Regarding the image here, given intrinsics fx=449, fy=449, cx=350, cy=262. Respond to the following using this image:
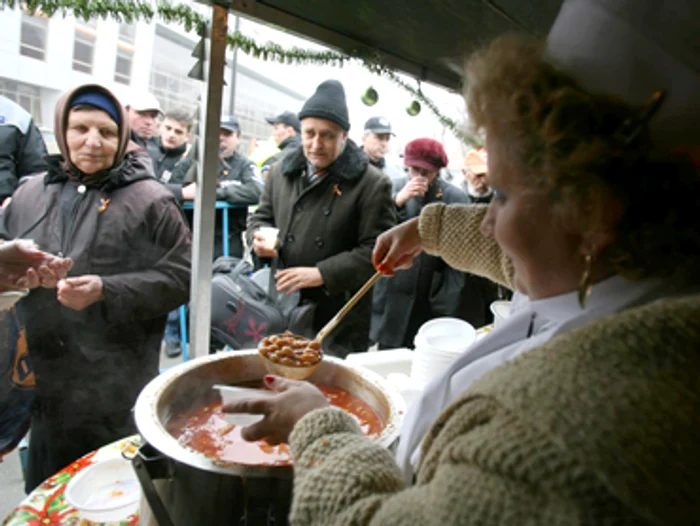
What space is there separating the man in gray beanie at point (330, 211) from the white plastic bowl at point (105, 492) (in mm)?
1230

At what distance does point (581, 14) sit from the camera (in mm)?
680

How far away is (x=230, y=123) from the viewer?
4.05 meters

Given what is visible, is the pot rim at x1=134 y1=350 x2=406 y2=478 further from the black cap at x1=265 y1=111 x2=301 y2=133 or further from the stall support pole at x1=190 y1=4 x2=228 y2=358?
the black cap at x1=265 y1=111 x2=301 y2=133

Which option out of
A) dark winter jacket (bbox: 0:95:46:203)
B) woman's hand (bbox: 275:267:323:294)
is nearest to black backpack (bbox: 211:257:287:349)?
woman's hand (bbox: 275:267:323:294)

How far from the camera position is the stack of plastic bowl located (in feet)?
5.61

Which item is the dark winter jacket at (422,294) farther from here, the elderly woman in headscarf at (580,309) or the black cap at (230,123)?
the elderly woman in headscarf at (580,309)

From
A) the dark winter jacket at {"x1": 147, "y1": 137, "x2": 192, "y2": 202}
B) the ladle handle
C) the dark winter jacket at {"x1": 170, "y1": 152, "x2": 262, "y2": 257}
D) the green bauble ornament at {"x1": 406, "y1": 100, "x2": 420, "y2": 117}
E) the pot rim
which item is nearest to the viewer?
the pot rim

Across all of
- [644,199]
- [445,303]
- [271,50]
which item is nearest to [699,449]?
[644,199]

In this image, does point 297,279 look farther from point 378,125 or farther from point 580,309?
point 378,125

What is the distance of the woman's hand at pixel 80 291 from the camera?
70.8 inches

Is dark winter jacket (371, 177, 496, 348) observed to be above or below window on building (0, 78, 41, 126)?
below

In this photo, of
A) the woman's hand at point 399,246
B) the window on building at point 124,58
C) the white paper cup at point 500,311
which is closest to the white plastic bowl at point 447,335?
the white paper cup at point 500,311

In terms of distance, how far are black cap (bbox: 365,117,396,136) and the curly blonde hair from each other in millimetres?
3995

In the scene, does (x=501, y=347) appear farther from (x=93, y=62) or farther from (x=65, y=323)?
(x=93, y=62)
